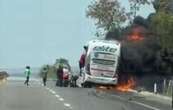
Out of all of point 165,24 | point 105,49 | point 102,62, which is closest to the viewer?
point 165,24

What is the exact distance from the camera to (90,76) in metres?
56.1

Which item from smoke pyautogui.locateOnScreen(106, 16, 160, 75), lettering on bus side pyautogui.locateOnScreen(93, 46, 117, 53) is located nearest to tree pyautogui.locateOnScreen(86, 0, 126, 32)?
smoke pyautogui.locateOnScreen(106, 16, 160, 75)

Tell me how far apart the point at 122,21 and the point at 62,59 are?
30848mm

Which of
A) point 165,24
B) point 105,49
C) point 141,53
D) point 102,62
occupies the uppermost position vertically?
point 165,24

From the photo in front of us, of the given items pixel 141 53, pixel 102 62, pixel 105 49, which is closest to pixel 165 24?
pixel 105 49

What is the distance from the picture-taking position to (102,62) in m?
55.4

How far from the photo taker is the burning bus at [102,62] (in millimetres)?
54375

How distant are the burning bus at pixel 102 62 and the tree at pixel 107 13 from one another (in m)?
15.6

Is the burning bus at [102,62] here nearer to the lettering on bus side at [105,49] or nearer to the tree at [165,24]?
the lettering on bus side at [105,49]

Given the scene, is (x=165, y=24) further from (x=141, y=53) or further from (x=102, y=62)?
(x=141, y=53)

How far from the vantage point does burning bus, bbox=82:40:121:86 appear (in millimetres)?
54375

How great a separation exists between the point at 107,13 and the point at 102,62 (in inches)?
673

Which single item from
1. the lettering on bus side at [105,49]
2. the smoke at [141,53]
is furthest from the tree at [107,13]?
the lettering on bus side at [105,49]

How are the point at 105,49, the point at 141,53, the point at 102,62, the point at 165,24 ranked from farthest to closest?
the point at 141,53 → the point at 102,62 → the point at 105,49 → the point at 165,24
